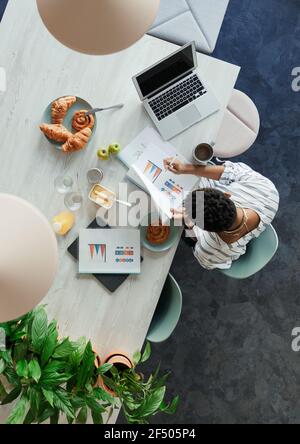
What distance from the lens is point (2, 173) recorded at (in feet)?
7.16

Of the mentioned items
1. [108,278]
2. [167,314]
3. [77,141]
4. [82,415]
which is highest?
[77,141]

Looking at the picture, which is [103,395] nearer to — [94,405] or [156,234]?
[94,405]

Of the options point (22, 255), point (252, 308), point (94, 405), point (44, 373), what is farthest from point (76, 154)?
point (252, 308)

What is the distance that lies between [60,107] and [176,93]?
528 millimetres

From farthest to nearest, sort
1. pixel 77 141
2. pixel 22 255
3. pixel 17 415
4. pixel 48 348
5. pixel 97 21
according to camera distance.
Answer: pixel 77 141 < pixel 48 348 < pixel 17 415 < pixel 97 21 < pixel 22 255

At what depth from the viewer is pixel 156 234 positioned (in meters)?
2.17

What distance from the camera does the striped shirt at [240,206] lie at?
2.14 m

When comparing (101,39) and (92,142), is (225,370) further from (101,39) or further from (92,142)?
(101,39)

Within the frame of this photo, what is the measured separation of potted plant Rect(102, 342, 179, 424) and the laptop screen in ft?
3.78

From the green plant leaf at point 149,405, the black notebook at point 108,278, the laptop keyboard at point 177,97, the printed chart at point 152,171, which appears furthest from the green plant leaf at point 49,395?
the laptop keyboard at point 177,97

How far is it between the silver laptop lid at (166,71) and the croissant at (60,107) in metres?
0.30

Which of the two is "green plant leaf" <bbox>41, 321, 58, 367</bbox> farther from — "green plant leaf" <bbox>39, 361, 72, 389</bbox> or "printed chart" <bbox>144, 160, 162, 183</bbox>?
A: "printed chart" <bbox>144, 160, 162, 183</bbox>
